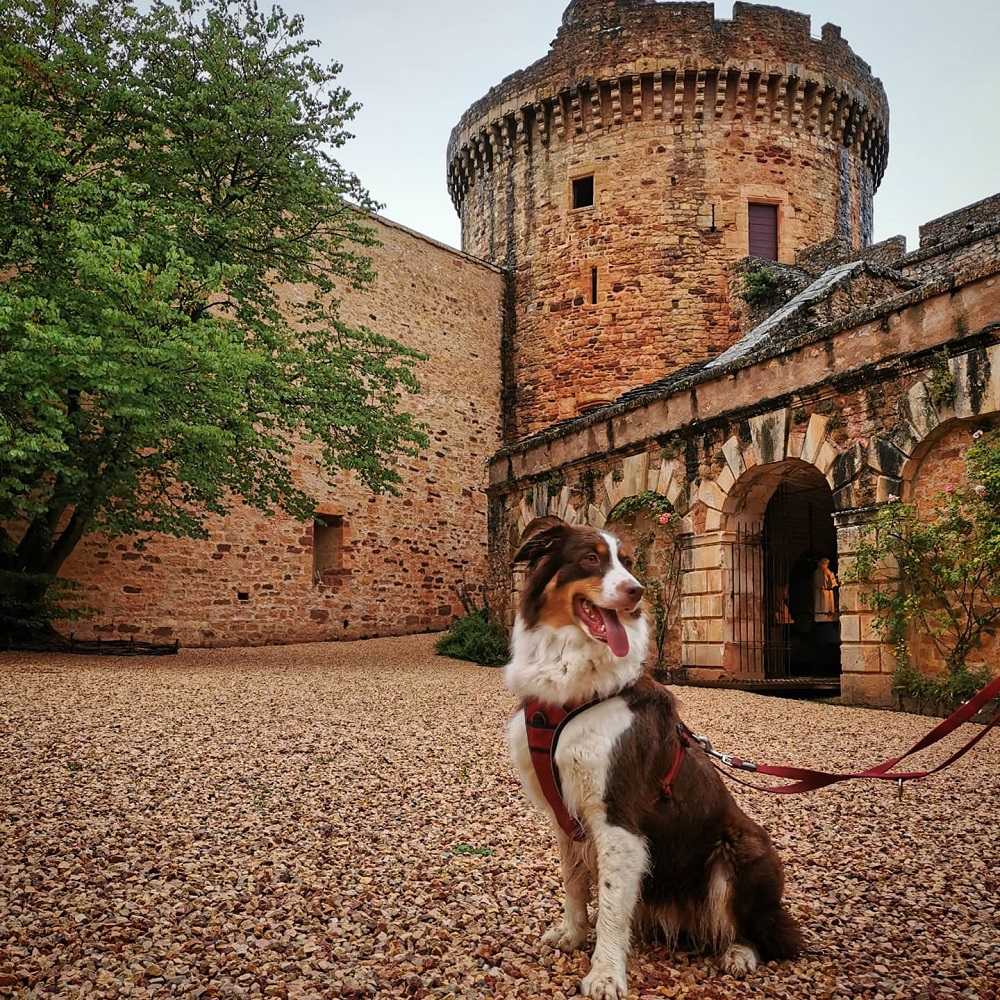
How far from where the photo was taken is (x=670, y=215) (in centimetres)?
1827

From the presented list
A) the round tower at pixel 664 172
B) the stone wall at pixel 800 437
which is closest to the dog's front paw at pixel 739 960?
the stone wall at pixel 800 437

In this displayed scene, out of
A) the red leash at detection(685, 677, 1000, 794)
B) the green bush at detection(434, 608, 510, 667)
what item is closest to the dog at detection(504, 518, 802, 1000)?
the red leash at detection(685, 677, 1000, 794)

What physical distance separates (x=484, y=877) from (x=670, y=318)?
1637cm

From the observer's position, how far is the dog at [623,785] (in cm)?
218

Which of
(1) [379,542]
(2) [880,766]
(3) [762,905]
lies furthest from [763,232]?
(3) [762,905]

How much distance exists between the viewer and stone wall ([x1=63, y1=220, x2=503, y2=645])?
13.6 metres

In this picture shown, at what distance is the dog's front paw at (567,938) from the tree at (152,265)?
6979 millimetres

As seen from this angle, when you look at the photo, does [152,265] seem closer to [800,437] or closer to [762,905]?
[800,437]

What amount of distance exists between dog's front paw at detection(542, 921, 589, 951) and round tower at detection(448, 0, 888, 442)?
641 inches

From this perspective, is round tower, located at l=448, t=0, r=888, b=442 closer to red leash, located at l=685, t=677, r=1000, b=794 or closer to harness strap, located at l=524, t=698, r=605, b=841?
red leash, located at l=685, t=677, r=1000, b=794

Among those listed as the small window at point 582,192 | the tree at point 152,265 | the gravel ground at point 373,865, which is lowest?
the gravel ground at point 373,865

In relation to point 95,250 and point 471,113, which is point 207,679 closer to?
point 95,250

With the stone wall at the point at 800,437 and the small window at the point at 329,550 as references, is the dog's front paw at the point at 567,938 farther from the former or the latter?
the small window at the point at 329,550

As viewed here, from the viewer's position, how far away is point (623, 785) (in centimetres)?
219
